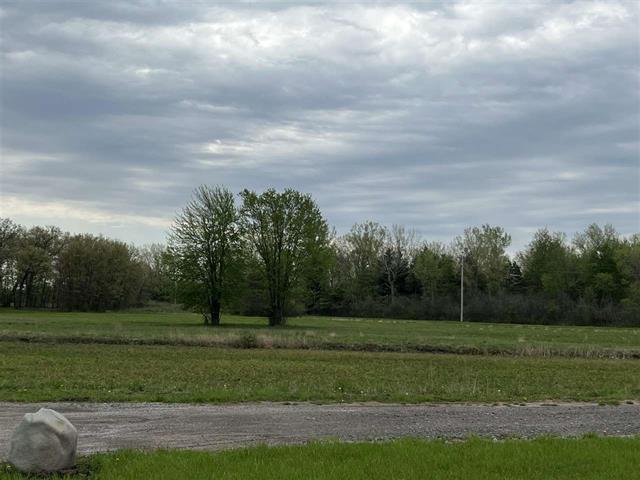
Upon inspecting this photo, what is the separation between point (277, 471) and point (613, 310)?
94316 millimetres

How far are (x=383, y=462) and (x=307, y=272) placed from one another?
59.3 meters

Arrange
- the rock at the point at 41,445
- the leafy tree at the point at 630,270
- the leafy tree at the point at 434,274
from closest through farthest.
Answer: the rock at the point at 41,445 → the leafy tree at the point at 630,270 → the leafy tree at the point at 434,274

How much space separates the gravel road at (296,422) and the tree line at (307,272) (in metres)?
51.3

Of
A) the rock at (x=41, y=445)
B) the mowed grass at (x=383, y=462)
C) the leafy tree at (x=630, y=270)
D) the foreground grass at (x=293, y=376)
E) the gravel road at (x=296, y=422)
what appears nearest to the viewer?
the mowed grass at (x=383, y=462)

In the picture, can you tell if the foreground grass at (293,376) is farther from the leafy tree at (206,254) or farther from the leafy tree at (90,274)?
the leafy tree at (90,274)

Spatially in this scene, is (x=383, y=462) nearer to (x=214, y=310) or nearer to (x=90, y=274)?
(x=214, y=310)

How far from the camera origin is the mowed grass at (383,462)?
927 centimetres

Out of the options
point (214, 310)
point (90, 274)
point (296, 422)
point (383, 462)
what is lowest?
point (296, 422)

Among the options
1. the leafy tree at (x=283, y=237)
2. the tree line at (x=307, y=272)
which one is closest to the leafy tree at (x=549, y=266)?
the tree line at (x=307, y=272)

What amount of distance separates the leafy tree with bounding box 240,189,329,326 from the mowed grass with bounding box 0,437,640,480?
5686 cm

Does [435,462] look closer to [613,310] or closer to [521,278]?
[613,310]

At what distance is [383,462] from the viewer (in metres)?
10.0

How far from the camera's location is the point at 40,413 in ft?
31.5

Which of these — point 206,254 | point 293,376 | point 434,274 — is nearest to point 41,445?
point 293,376
